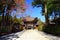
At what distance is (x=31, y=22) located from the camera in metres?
92.0

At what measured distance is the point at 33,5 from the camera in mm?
47156

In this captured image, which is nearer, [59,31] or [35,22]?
[59,31]

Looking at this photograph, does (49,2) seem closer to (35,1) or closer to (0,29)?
(0,29)

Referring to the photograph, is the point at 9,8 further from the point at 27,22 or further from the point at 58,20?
the point at 27,22

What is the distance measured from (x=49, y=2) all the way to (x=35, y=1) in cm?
1929

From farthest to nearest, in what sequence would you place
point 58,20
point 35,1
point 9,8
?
point 35,1 → point 58,20 → point 9,8

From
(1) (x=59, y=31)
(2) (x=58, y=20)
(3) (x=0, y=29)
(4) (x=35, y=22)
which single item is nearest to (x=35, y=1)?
(2) (x=58, y=20)

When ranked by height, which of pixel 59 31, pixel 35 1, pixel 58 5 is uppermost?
pixel 35 1

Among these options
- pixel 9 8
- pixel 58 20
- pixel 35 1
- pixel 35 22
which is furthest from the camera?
pixel 35 22

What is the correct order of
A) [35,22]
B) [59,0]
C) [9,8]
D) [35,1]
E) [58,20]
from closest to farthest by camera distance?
1. [59,0]
2. [9,8]
3. [58,20]
4. [35,1]
5. [35,22]

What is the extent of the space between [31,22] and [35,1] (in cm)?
4836

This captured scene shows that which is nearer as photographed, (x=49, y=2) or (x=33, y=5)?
(x=49, y=2)

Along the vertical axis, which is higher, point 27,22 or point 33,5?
point 33,5

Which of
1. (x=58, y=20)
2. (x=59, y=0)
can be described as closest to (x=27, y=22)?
(x=58, y=20)
